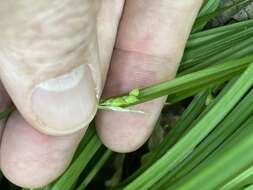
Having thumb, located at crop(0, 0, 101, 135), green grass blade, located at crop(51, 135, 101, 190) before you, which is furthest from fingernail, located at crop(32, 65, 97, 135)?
green grass blade, located at crop(51, 135, 101, 190)

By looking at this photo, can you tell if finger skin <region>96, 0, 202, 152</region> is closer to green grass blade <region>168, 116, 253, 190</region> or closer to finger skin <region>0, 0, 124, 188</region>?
finger skin <region>0, 0, 124, 188</region>

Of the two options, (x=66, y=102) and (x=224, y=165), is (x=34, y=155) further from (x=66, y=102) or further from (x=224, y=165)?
(x=224, y=165)

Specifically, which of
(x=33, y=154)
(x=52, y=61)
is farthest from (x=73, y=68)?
(x=33, y=154)

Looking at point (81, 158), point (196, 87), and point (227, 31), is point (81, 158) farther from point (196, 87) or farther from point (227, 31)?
point (227, 31)

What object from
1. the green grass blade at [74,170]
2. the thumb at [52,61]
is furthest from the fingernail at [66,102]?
the green grass blade at [74,170]

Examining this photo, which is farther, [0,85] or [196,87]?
[0,85]

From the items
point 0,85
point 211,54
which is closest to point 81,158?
point 0,85
